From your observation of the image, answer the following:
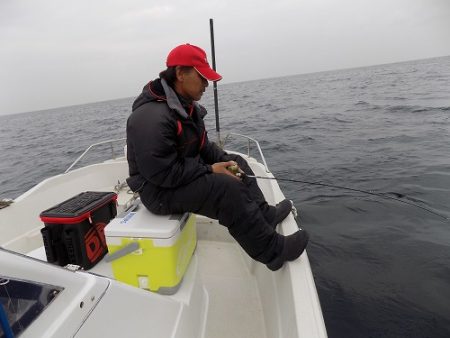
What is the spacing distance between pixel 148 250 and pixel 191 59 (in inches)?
48.9

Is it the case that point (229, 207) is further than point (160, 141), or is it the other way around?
point (229, 207)

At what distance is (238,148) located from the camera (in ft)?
33.5

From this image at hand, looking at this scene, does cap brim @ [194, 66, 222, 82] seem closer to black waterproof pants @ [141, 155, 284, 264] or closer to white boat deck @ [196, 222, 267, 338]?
black waterproof pants @ [141, 155, 284, 264]

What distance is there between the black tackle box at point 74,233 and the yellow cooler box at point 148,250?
35 centimetres

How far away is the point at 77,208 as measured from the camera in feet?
7.55

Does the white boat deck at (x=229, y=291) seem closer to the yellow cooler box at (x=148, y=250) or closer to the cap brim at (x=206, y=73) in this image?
the yellow cooler box at (x=148, y=250)

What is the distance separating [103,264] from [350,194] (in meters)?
4.44

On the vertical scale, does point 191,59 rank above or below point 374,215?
above

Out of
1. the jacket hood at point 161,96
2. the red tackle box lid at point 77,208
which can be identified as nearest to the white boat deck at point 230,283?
the red tackle box lid at point 77,208

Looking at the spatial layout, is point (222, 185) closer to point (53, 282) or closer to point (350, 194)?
point (53, 282)

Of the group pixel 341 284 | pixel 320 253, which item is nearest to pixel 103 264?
pixel 341 284

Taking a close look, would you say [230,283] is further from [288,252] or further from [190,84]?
[190,84]

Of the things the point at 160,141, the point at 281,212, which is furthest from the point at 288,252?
the point at 160,141

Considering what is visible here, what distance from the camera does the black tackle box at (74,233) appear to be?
7.16ft
